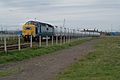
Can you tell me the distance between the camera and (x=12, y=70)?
632 inches

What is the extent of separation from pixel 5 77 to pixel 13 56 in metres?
7.89

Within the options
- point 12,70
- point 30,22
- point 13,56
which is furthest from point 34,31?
point 12,70

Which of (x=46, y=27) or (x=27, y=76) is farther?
(x=46, y=27)

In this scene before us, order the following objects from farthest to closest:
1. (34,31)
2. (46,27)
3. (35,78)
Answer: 1. (46,27)
2. (34,31)
3. (35,78)

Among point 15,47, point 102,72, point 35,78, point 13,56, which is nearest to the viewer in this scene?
point 35,78

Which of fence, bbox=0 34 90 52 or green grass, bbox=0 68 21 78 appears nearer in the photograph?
green grass, bbox=0 68 21 78

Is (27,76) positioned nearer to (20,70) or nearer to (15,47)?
(20,70)

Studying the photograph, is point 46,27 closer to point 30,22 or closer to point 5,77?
point 30,22

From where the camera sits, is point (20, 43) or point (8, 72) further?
point (20, 43)

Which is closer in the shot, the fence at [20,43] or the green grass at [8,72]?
the green grass at [8,72]

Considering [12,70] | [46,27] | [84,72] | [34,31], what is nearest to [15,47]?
[12,70]

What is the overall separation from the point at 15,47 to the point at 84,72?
562 inches

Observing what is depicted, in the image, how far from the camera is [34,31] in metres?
49.3

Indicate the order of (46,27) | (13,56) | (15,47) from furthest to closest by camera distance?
(46,27) → (15,47) → (13,56)
